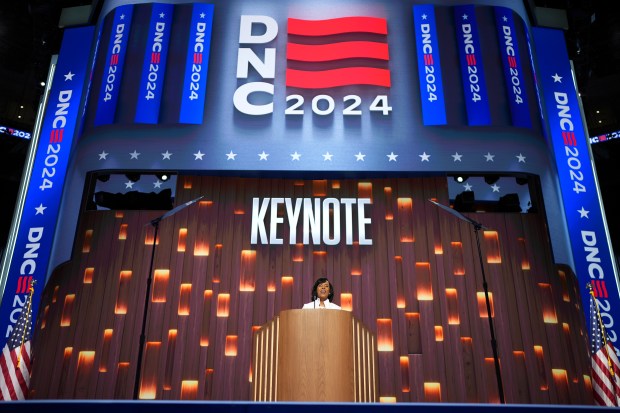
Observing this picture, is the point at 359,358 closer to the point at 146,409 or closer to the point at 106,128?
the point at 146,409

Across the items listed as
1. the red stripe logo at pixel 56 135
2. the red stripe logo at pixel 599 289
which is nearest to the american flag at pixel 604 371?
the red stripe logo at pixel 599 289

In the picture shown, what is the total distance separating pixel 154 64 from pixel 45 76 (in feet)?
11.6

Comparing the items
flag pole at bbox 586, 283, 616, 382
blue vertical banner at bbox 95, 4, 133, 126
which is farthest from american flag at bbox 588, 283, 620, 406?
blue vertical banner at bbox 95, 4, 133, 126

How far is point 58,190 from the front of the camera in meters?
7.48

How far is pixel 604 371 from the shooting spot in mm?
6031

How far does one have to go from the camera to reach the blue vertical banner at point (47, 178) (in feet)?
22.7

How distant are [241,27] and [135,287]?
4487mm

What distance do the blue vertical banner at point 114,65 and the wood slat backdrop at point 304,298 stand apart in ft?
5.24

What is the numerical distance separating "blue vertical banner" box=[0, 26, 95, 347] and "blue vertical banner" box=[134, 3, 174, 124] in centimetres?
121

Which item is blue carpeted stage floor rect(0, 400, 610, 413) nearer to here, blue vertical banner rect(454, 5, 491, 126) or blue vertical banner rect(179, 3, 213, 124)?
blue vertical banner rect(179, 3, 213, 124)

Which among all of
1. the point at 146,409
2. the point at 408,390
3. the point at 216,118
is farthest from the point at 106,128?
the point at 146,409

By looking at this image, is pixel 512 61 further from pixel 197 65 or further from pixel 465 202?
pixel 197 65

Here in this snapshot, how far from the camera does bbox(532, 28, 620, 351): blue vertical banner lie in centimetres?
686

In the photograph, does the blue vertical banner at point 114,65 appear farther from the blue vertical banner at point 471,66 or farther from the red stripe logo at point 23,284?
the blue vertical banner at point 471,66
